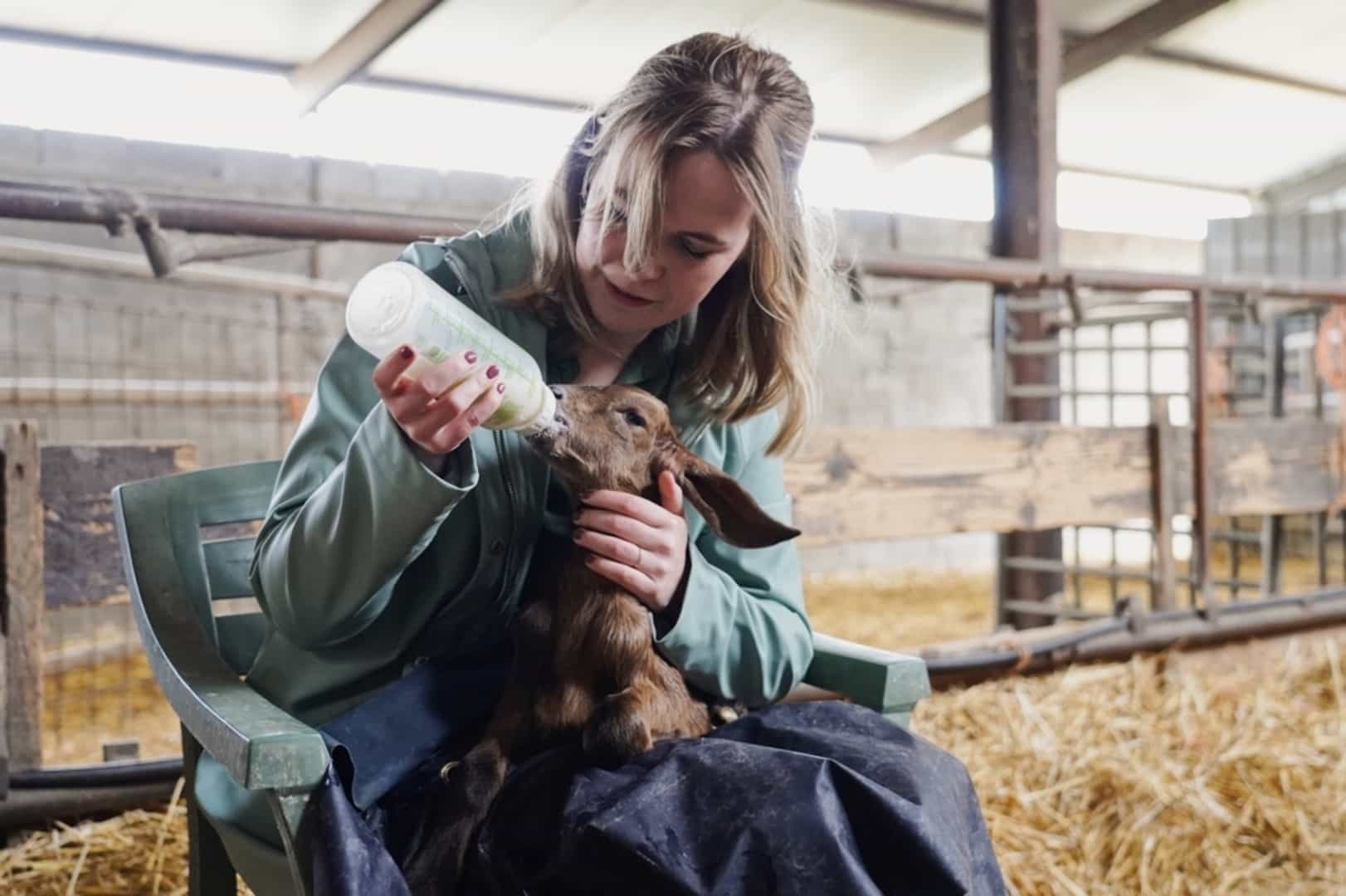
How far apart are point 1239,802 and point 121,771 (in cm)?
231

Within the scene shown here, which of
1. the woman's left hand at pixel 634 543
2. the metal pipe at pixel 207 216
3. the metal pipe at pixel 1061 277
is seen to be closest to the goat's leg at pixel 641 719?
the woman's left hand at pixel 634 543

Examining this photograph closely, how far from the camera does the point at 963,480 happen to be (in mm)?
3293

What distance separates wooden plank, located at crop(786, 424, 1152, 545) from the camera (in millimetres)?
3010

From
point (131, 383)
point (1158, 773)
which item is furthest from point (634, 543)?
point (131, 383)

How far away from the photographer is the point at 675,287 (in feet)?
4.55

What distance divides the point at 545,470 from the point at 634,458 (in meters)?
0.12

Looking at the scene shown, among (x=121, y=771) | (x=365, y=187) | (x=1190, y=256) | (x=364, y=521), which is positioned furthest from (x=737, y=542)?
(x=1190, y=256)

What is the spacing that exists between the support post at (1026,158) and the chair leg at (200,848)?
3.47 metres

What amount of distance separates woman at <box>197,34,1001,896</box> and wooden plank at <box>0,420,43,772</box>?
3.17ft

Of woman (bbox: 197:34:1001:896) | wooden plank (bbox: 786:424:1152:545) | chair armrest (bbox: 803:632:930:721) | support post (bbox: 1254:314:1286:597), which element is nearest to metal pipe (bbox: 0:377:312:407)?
wooden plank (bbox: 786:424:1152:545)

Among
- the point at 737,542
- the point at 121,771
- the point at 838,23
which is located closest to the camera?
the point at 737,542

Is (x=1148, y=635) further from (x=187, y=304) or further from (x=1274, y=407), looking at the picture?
(x=187, y=304)

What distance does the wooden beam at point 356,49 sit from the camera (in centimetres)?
613

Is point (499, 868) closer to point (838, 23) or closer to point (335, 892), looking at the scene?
point (335, 892)
